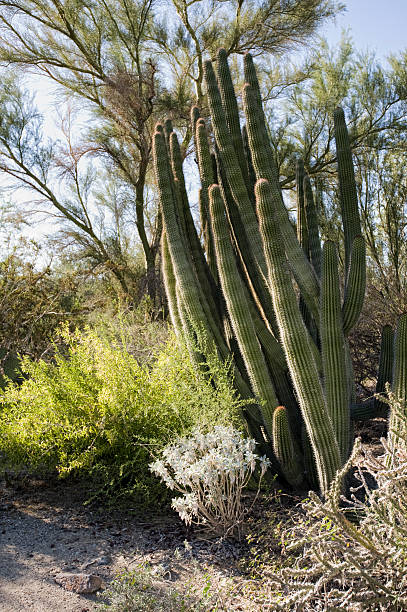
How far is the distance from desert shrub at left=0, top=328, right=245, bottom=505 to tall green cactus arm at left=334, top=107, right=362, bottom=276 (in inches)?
51.7

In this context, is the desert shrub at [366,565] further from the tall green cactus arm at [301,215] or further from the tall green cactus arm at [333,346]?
the tall green cactus arm at [301,215]

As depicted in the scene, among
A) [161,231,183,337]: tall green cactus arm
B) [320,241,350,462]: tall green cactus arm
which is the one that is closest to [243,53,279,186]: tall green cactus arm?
[320,241,350,462]: tall green cactus arm

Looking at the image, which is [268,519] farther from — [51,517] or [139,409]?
[51,517]

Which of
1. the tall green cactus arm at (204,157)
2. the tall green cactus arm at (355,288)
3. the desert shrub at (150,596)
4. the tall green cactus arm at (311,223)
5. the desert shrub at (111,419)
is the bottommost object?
the desert shrub at (150,596)

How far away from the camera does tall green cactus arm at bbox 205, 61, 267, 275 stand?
11.5ft

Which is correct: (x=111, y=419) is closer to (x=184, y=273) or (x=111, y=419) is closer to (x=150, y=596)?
(x=184, y=273)

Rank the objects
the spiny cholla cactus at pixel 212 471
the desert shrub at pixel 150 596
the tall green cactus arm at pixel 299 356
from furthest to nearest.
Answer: the tall green cactus arm at pixel 299 356
the spiny cholla cactus at pixel 212 471
the desert shrub at pixel 150 596

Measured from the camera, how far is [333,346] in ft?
10.2

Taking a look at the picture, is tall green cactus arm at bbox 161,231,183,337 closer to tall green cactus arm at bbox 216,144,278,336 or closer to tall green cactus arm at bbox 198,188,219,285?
tall green cactus arm at bbox 198,188,219,285

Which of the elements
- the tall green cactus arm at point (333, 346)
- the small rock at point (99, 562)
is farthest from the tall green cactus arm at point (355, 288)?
the small rock at point (99, 562)

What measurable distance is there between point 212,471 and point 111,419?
2.77 feet

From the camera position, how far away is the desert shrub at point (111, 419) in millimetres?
3064

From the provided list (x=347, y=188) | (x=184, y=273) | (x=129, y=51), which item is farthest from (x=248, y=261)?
(x=129, y=51)

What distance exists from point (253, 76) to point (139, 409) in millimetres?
2461
